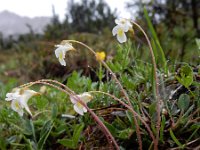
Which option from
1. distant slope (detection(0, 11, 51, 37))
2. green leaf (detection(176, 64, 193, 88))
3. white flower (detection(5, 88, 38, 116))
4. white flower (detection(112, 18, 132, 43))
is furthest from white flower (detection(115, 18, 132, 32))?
distant slope (detection(0, 11, 51, 37))

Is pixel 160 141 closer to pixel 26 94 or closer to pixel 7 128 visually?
pixel 26 94

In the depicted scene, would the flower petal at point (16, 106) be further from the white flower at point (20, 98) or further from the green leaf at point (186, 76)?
the green leaf at point (186, 76)

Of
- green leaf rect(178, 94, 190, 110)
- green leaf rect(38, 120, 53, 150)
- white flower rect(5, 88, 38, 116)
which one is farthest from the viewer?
green leaf rect(38, 120, 53, 150)

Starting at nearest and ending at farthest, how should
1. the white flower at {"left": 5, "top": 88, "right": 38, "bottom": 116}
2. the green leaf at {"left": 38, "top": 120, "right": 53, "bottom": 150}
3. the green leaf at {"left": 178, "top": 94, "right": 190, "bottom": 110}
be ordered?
the white flower at {"left": 5, "top": 88, "right": 38, "bottom": 116} < the green leaf at {"left": 178, "top": 94, "right": 190, "bottom": 110} < the green leaf at {"left": 38, "top": 120, "right": 53, "bottom": 150}

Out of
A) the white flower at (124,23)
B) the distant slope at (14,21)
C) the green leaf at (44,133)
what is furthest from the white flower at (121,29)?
the distant slope at (14,21)

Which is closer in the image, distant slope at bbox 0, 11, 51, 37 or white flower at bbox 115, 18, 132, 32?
white flower at bbox 115, 18, 132, 32

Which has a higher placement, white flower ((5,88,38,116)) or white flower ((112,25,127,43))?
white flower ((112,25,127,43))

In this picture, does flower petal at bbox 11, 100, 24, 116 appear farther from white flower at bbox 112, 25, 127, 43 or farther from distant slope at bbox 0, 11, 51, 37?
distant slope at bbox 0, 11, 51, 37

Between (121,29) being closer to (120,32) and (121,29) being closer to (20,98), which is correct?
(120,32)
